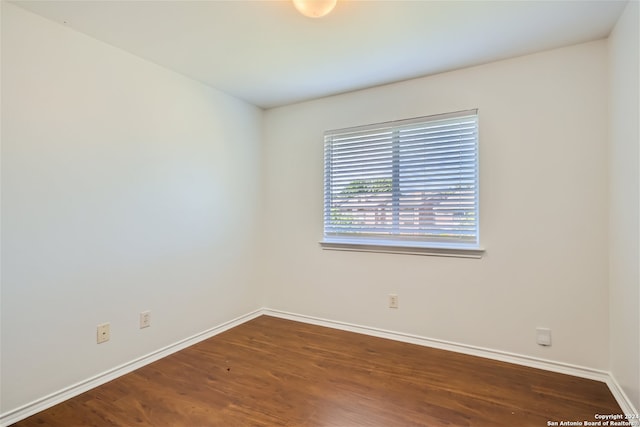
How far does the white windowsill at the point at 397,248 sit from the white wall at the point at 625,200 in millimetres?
803

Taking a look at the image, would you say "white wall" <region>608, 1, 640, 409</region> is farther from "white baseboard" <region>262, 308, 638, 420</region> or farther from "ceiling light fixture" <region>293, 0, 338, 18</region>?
"ceiling light fixture" <region>293, 0, 338, 18</region>

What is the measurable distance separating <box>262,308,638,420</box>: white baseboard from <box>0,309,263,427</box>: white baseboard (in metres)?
0.99

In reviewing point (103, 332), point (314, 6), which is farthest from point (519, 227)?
point (103, 332)

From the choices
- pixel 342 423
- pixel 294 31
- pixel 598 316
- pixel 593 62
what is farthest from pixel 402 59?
pixel 342 423

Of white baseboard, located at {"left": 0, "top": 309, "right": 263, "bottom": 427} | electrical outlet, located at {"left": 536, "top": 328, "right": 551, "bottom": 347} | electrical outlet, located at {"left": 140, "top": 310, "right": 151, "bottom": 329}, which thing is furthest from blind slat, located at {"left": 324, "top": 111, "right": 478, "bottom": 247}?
electrical outlet, located at {"left": 140, "top": 310, "right": 151, "bottom": 329}

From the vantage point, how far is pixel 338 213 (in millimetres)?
3199

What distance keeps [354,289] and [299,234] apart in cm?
82

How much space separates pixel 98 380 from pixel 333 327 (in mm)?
1909

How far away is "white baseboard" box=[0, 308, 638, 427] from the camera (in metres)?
1.79

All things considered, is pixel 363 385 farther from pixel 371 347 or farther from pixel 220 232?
pixel 220 232

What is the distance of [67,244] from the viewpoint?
1.96m

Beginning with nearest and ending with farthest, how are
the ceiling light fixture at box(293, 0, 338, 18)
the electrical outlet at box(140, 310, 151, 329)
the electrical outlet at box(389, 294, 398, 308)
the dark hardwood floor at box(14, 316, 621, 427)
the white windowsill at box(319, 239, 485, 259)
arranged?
the ceiling light fixture at box(293, 0, 338, 18), the dark hardwood floor at box(14, 316, 621, 427), the electrical outlet at box(140, 310, 151, 329), the white windowsill at box(319, 239, 485, 259), the electrical outlet at box(389, 294, 398, 308)

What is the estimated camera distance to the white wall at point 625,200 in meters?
1.65

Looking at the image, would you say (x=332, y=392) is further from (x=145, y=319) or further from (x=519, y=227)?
(x=519, y=227)
